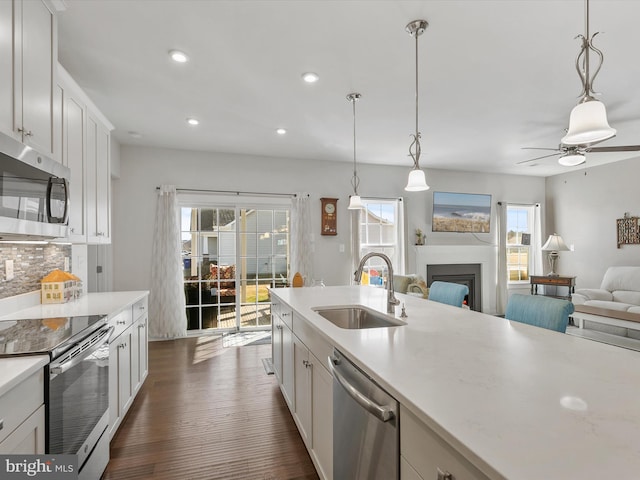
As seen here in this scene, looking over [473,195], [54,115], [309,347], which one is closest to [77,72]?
[54,115]

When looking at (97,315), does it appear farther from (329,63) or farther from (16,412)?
(329,63)

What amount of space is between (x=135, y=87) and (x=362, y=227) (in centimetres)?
380

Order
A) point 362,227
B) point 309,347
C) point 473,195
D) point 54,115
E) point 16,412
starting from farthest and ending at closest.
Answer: point 473,195 < point 362,227 < point 54,115 < point 309,347 < point 16,412

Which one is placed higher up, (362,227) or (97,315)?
(362,227)

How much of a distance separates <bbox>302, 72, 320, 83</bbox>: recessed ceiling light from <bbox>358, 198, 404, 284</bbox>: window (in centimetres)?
304

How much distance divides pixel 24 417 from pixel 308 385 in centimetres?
119

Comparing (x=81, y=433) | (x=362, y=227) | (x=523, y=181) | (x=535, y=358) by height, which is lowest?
(x=81, y=433)

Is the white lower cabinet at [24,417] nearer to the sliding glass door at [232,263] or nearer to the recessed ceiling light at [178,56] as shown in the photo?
the recessed ceiling light at [178,56]

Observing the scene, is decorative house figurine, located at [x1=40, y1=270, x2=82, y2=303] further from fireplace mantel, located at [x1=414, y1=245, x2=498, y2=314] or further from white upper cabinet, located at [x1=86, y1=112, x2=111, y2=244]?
fireplace mantel, located at [x1=414, y1=245, x2=498, y2=314]

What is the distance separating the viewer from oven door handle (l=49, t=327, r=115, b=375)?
131cm

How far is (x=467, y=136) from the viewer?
14.0 ft

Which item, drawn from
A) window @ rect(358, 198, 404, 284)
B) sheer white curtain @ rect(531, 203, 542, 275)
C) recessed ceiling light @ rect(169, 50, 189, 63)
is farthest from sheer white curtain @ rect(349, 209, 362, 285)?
sheer white curtain @ rect(531, 203, 542, 275)

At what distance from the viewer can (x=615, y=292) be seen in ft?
16.1

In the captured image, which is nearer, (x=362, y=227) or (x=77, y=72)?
(x=77, y=72)
